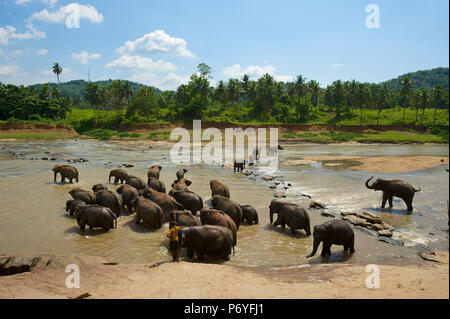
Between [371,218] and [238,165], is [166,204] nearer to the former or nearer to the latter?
[371,218]

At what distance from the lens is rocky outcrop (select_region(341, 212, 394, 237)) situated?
37.6ft

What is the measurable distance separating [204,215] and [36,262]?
4780mm

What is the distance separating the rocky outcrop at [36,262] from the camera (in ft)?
25.8

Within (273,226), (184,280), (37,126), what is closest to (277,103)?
(37,126)

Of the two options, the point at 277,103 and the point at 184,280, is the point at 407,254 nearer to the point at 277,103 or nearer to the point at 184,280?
the point at 184,280

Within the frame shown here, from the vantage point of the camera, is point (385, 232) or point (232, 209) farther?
point (232, 209)

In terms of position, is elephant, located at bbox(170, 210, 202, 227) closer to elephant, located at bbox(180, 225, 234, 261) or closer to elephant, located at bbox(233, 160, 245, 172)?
elephant, located at bbox(180, 225, 234, 261)

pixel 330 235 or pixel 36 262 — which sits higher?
pixel 330 235

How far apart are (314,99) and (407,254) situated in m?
99.4

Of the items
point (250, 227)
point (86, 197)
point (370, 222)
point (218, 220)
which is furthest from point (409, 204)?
point (86, 197)

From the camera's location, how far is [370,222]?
1234 centimetres

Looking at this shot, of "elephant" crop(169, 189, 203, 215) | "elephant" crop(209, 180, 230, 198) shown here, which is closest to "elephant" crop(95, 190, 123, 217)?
"elephant" crop(169, 189, 203, 215)

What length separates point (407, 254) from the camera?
966 cm

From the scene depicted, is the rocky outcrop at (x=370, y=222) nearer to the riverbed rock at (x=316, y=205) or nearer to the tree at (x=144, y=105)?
the riverbed rock at (x=316, y=205)
